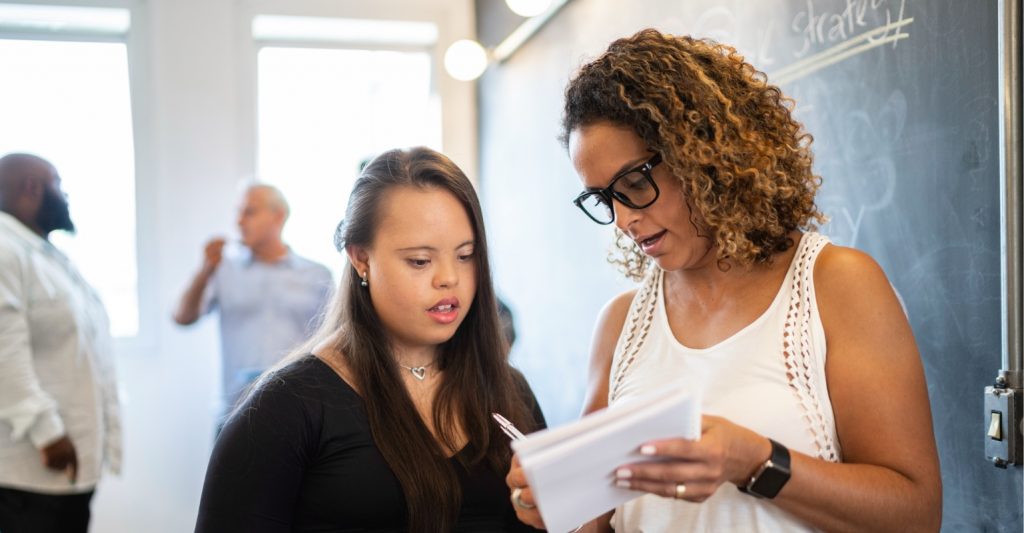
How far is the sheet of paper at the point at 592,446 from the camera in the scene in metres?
0.87

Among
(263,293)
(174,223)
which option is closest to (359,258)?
(263,293)

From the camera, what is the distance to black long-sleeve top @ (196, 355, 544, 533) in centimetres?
120

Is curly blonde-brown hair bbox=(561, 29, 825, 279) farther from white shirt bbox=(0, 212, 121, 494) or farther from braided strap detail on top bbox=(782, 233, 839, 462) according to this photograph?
white shirt bbox=(0, 212, 121, 494)

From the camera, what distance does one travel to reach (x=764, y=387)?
3.85 ft

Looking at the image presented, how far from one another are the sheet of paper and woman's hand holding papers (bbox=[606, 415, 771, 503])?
0.01 metres

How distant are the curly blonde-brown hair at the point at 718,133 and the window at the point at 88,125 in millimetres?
4079

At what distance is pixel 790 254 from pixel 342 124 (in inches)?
167

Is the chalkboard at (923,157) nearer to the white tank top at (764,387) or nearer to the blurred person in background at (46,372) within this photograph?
the white tank top at (764,387)

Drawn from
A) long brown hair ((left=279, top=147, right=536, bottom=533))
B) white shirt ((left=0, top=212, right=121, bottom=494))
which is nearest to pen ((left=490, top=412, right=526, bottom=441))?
long brown hair ((left=279, top=147, right=536, bottom=533))

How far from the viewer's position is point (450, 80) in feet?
17.1

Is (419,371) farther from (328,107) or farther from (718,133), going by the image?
(328,107)

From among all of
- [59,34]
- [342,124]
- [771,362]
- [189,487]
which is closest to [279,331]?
[189,487]

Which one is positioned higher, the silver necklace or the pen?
the silver necklace

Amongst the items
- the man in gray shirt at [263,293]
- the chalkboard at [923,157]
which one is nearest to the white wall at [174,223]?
the man in gray shirt at [263,293]
